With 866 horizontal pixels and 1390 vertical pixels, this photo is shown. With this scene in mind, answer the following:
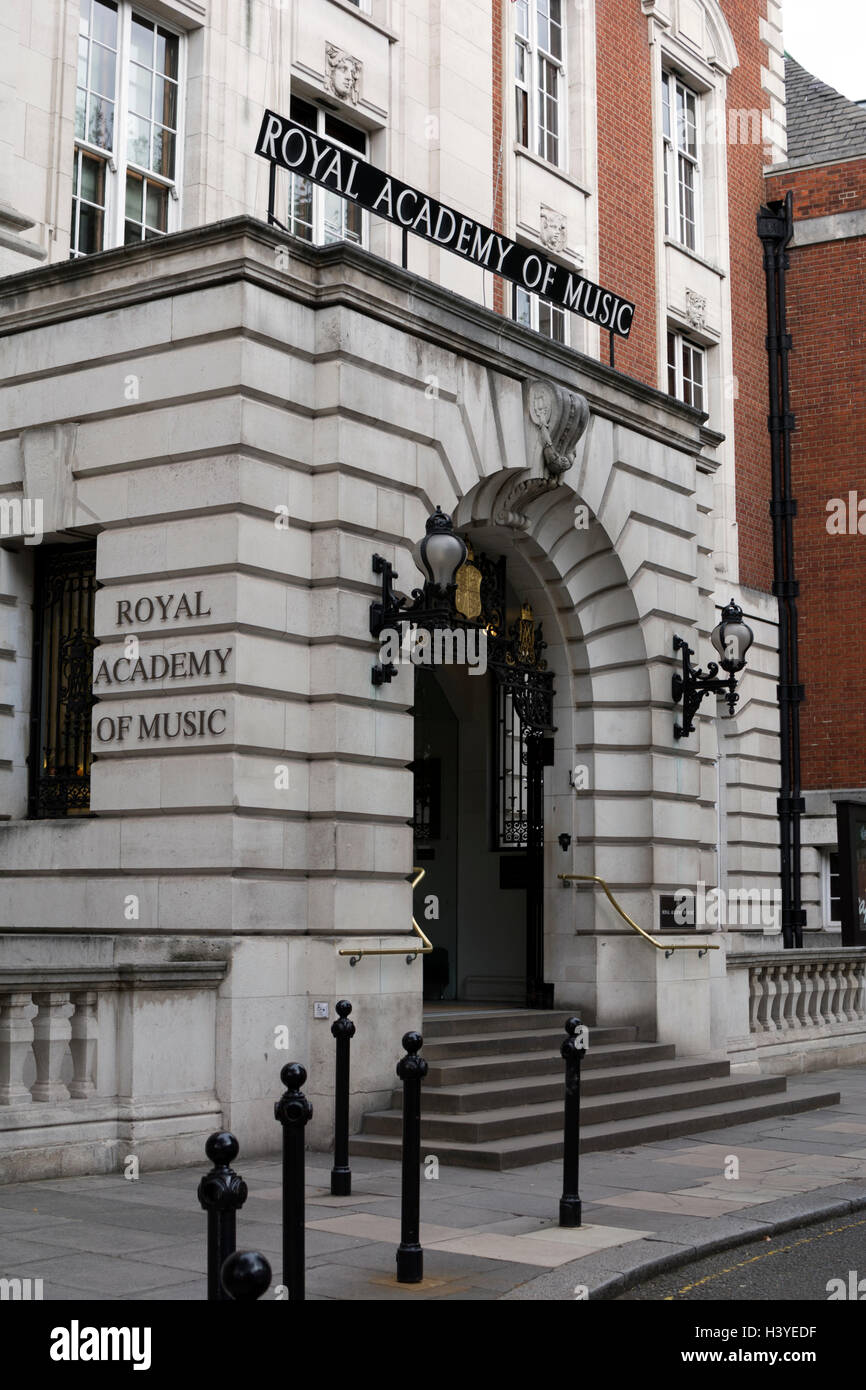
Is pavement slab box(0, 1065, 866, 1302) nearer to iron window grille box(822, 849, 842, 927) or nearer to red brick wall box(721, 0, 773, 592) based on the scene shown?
iron window grille box(822, 849, 842, 927)

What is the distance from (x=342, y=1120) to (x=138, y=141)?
10.6 metres

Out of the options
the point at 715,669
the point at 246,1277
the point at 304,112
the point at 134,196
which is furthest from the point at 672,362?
the point at 246,1277

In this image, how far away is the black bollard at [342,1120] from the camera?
32.8ft

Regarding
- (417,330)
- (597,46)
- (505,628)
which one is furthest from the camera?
(597,46)

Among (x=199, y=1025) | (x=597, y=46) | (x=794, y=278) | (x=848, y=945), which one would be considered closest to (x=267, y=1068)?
(x=199, y=1025)

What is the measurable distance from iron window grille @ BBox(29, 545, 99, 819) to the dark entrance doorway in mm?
4399

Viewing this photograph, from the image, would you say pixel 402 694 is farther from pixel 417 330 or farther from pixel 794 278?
pixel 794 278

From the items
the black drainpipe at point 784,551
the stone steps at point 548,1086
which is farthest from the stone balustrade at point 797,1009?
the black drainpipe at point 784,551

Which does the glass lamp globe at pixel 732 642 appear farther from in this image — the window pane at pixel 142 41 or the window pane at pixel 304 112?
the window pane at pixel 142 41

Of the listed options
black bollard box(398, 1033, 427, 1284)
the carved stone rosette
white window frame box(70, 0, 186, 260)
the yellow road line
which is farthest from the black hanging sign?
the yellow road line

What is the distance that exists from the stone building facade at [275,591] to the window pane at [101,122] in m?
0.04

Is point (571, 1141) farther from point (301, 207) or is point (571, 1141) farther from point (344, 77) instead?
point (344, 77)

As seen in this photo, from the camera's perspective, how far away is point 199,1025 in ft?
37.9
